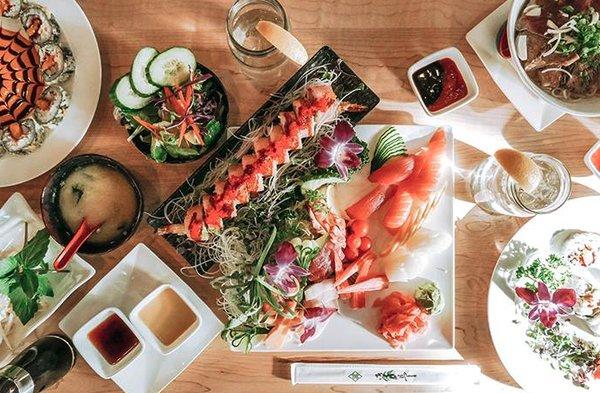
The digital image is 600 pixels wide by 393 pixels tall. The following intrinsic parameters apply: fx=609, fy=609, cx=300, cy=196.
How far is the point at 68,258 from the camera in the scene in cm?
187

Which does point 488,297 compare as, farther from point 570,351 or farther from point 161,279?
point 161,279

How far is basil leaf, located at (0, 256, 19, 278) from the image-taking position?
1.84 m

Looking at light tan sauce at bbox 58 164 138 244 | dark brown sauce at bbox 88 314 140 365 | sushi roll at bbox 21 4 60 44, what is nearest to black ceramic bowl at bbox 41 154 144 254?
light tan sauce at bbox 58 164 138 244

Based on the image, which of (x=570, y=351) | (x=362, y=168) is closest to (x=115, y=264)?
(x=362, y=168)

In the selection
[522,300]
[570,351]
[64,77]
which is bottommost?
[570,351]

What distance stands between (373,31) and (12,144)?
121cm

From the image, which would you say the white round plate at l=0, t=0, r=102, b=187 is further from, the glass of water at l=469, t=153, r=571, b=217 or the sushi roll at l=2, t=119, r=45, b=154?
the glass of water at l=469, t=153, r=571, b=217

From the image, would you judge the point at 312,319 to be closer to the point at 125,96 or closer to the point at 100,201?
the point at 100,201

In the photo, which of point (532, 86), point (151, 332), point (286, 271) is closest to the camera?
point (532, 86)

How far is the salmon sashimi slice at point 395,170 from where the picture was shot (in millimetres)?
1931

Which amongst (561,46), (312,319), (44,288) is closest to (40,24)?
(44,288)

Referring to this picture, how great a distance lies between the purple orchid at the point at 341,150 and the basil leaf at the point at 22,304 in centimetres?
99

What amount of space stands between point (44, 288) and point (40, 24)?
828 mm

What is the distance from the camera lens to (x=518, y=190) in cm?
197
